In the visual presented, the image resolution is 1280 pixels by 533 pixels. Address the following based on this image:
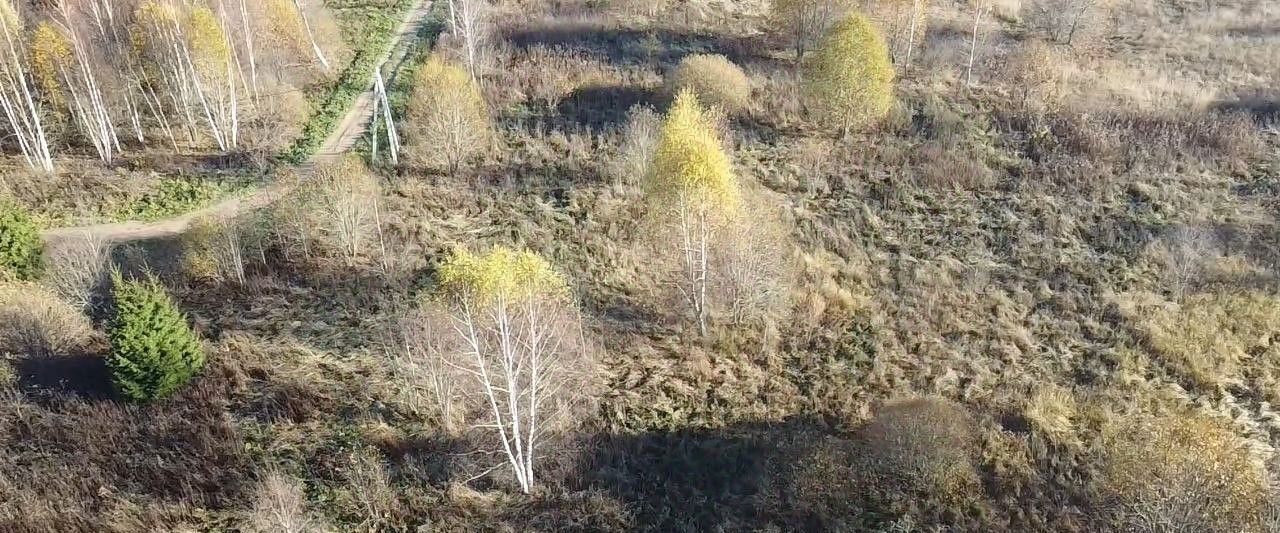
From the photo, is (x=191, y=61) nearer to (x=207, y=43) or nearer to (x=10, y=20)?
(x=207, y=43)

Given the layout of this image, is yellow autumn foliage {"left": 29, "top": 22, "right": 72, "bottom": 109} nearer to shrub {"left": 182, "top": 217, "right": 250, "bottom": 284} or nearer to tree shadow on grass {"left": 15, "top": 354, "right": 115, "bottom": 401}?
shrub {"left": 182, "top": 217, "right": 250, "bottom": 284}

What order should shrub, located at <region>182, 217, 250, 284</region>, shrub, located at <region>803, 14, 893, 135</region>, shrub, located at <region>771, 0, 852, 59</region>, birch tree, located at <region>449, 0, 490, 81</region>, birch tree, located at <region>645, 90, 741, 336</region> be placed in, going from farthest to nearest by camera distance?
1. shrub, located at <region>771, 0, 852, 59</region>
2. birch tree, located at <region>449, 0, 490, 81</region>
3. shrub, located at <region>803, 14, 893, 135</region>
4. shrub, located at <region>182, 217, 250, 284</region>
5. birch tree, located at <region>645, 90, 741, 336</region>

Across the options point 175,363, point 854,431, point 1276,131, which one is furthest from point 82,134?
point 1276,131

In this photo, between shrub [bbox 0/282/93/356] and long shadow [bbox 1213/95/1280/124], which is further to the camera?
long shadow [bbox 1213/95/1280/124]

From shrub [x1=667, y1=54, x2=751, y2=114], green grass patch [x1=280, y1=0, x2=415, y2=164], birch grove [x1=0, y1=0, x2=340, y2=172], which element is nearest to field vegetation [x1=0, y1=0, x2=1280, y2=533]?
shrub [x1=667, y1=54, x2=751, y2=114]

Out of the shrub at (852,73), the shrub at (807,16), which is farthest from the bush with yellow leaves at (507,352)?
the shrub at (807,16)

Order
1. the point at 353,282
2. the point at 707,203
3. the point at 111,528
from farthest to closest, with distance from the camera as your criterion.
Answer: the point at 353,282
the point at 707,203
the point at 111,528

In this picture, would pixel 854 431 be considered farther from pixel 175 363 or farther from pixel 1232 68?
pixel 1232 68

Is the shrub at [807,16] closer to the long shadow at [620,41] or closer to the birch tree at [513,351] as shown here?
the long shadow at [620,41]
